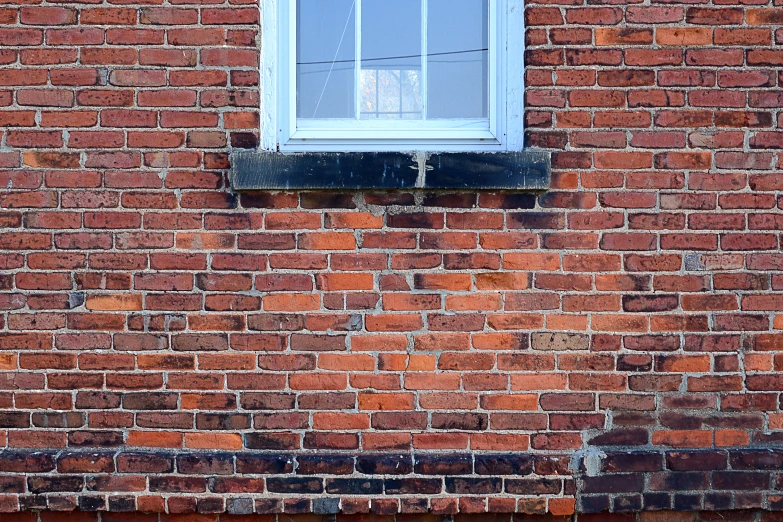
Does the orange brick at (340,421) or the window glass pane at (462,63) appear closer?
the orange brick at (340,421)

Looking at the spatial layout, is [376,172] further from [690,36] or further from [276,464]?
[690,36]

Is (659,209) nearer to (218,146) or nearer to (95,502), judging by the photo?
(218,146)

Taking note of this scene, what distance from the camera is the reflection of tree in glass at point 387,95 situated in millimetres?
2650

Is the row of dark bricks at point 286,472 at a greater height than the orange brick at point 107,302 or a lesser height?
lesser

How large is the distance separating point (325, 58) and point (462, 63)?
560 millimetres

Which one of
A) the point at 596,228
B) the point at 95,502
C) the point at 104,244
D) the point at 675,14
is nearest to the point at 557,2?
the point at 675,14

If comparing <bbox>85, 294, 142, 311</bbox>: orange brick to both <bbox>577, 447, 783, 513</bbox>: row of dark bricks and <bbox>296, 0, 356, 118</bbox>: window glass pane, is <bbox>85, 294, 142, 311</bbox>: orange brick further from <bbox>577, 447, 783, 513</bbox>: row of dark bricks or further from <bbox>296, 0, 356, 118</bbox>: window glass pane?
<bbox>577, 447, 783, 513</bbox>: row of dark bricks

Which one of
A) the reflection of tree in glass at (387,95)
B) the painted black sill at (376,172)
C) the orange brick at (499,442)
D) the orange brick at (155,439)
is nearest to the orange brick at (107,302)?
the orange brick at (155,439)

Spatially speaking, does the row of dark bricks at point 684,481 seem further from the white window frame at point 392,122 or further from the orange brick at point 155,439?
the orange brick at point 155,439

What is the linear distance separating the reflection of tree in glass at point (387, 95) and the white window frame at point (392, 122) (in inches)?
2.1

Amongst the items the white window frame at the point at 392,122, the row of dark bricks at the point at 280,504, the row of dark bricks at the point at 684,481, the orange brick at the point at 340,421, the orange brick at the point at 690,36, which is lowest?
the row of dark bricks at the point at 280,504

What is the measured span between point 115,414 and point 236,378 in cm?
49

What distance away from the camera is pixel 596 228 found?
98.3 inches

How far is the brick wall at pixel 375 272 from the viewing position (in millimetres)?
2496
